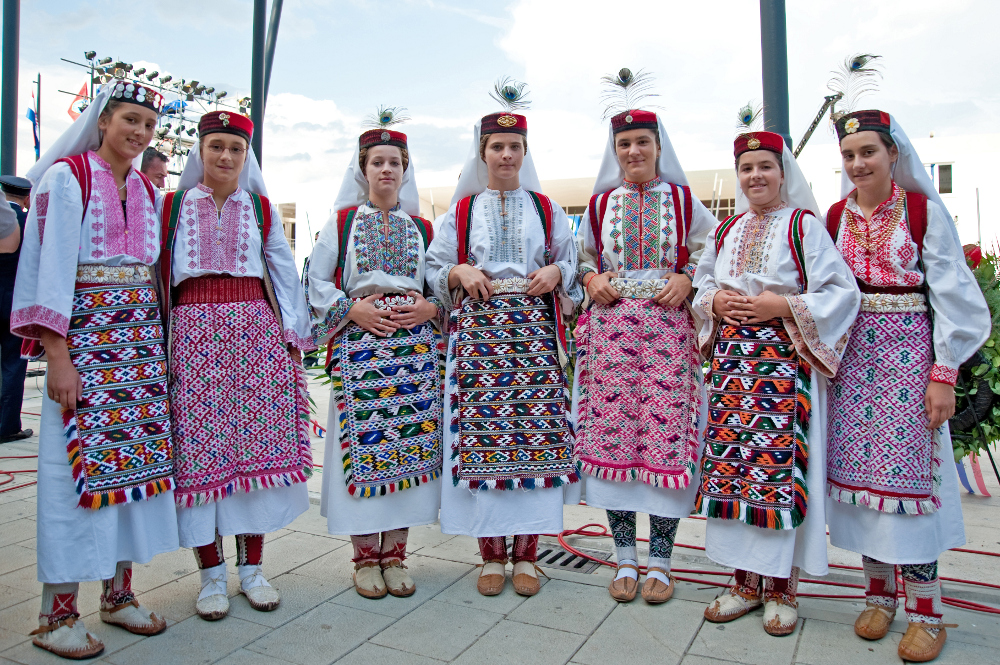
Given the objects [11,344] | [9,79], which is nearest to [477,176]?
[11,344]

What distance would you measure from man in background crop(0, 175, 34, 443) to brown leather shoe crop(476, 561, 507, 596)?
3498mm

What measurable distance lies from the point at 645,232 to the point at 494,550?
5.40ft

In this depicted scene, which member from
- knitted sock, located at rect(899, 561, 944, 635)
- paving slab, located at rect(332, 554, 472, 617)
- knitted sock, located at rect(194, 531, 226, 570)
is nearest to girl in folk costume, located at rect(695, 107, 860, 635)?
knitted sock, located at rect(899, 561, 944, 635)

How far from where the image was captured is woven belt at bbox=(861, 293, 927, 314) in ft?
8.90

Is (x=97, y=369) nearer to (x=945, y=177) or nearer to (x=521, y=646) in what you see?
(x=521, y=646)

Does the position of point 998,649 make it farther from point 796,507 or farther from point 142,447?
point 142,447

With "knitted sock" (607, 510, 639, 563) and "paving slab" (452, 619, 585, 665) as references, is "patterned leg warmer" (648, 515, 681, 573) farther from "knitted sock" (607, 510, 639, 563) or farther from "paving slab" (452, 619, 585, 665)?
"paving slab" (452, 619, 585, 665)

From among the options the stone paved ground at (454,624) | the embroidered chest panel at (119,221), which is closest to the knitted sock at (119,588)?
the stone paved ground at (454,624)

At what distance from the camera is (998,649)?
261cm

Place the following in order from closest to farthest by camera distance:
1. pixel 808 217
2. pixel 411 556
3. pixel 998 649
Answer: pixel 998 649 → pixel 808 217 → pixel 411 556

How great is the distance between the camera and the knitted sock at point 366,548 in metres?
3.31

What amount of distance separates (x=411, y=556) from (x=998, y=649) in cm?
260

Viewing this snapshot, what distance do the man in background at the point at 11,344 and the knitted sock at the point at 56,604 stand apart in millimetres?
2555

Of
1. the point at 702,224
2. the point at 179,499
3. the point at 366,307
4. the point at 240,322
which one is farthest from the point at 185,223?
the point at 702,224
